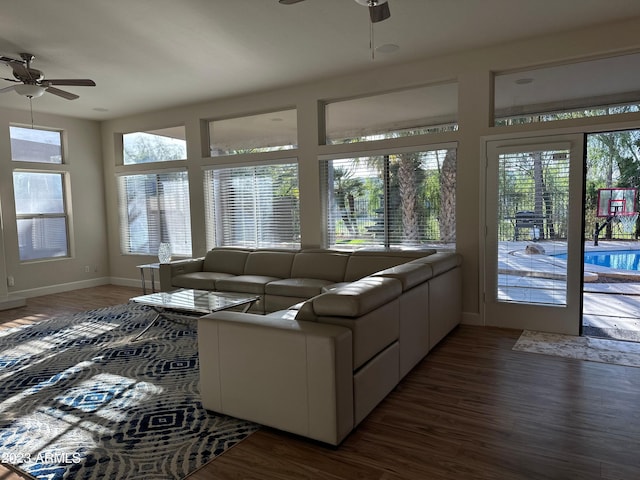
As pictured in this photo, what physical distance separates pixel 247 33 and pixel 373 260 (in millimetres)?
2636

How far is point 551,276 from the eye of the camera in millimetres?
4301

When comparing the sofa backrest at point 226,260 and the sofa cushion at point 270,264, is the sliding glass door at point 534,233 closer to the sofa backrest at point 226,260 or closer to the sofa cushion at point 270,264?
the sofa cushion at point 270,264

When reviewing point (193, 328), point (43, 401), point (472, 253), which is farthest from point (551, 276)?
point (43, 401)

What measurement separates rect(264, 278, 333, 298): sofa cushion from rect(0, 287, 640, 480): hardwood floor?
1.50 m

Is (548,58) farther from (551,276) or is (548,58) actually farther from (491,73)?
(551,276)

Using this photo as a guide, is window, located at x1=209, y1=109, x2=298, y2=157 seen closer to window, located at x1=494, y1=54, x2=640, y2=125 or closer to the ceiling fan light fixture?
the ceiling fan light fixture

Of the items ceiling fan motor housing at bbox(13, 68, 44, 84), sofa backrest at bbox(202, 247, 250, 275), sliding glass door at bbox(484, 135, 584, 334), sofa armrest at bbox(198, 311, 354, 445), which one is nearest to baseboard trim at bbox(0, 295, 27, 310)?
sofa backrest at bbox(202, 247, 250, 275)

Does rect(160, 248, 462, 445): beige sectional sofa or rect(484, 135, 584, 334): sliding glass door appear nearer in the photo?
rect(160, 248, 462, 445): beige sectional sofa

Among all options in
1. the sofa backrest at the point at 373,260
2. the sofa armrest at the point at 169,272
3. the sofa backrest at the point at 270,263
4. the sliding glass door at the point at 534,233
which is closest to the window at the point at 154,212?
the sofa armrest at the point at 169,272

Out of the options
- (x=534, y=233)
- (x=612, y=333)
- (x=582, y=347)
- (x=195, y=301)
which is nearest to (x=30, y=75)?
(x=195, y=301)

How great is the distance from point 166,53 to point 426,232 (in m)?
3.41

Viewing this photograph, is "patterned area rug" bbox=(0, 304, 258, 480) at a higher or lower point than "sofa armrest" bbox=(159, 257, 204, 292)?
lower

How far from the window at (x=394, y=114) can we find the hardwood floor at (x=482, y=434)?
274 centimetres

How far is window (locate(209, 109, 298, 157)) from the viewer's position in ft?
19.4
